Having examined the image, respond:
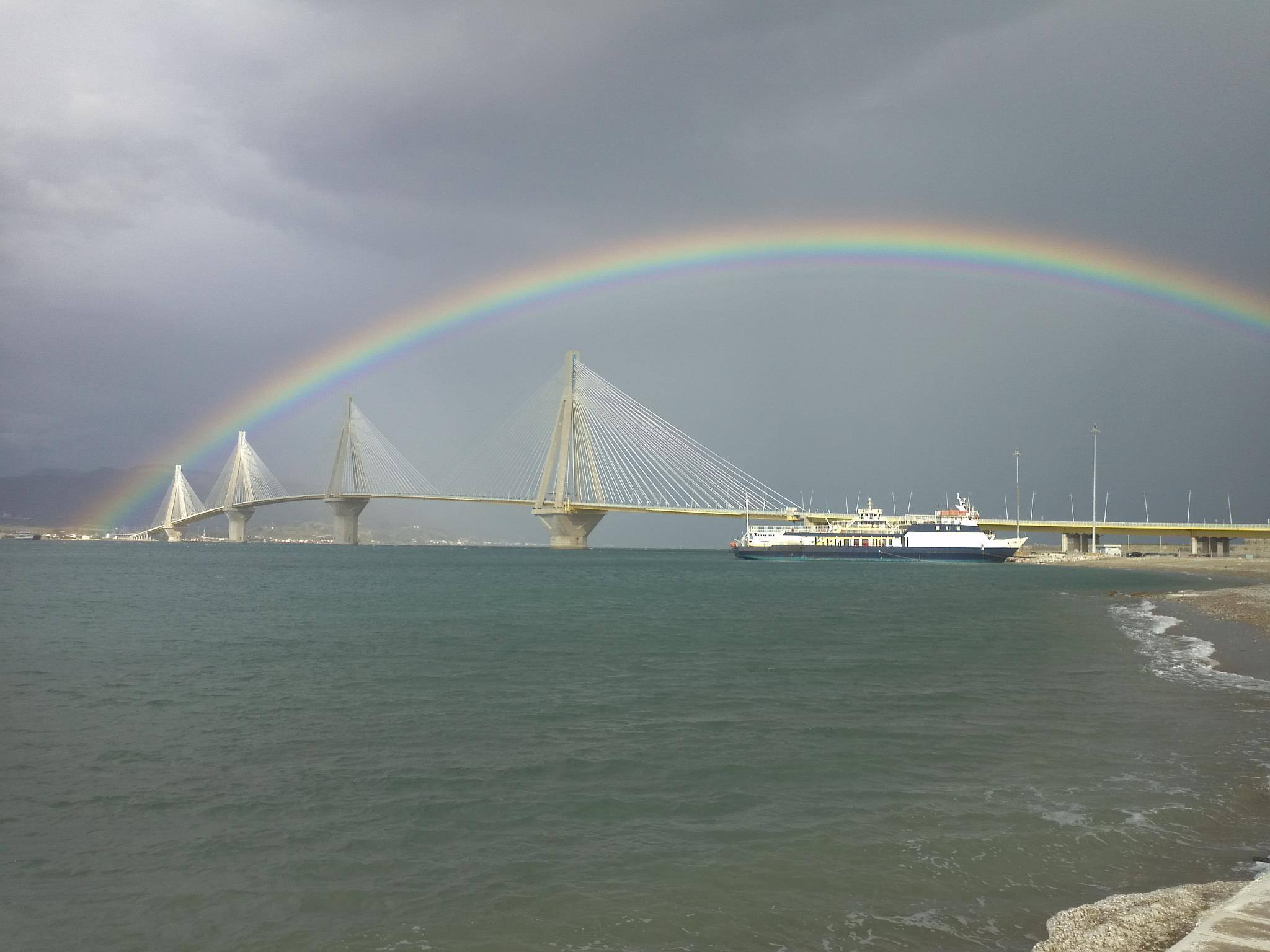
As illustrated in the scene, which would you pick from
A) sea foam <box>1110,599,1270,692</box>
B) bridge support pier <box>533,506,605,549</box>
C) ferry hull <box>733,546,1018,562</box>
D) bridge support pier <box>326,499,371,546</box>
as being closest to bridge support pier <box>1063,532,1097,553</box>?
ferry hull <box>733,546,1018,562</box>

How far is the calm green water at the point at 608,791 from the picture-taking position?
609 cm

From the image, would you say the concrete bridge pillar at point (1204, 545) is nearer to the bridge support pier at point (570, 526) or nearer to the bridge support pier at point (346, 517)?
the bridge support pier at point (570, 526)

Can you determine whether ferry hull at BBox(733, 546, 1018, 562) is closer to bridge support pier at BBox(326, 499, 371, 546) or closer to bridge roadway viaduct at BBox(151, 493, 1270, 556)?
bridge roadway viaduct at BBox(151, 493, 1270, 556)

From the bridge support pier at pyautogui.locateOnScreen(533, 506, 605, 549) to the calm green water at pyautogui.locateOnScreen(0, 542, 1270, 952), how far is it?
7536cm

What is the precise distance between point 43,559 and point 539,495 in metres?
48.0

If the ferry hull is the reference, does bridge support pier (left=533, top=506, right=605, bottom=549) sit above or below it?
above

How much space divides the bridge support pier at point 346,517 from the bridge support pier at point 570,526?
32.3 meters

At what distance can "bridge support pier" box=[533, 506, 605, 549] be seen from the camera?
321 ft

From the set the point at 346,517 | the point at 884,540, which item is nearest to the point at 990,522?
the point at 884,540

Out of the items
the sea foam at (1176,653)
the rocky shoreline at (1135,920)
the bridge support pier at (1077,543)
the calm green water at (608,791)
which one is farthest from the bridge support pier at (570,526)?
the rocky shoreline at (1135,920)

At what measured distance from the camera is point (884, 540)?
100 m

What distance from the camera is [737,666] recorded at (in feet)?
61.1

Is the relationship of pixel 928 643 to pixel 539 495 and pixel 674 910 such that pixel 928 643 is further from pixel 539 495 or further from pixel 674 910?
pixel 539 495

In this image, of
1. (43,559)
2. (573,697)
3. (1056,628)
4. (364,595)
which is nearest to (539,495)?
(43,559)
